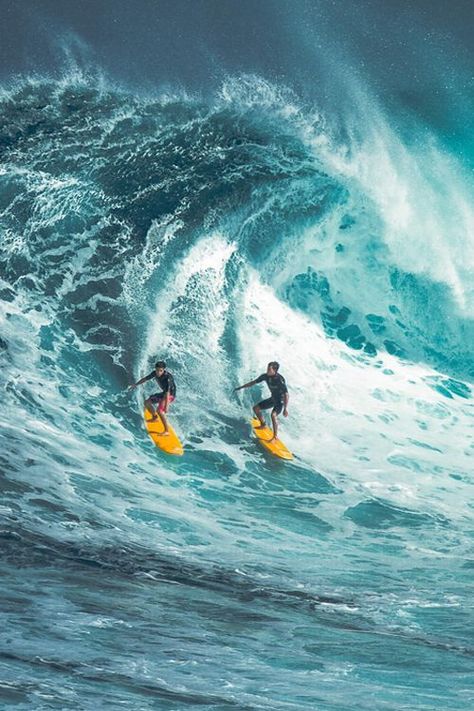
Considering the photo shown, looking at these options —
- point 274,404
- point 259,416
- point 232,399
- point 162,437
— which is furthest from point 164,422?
point 232,399

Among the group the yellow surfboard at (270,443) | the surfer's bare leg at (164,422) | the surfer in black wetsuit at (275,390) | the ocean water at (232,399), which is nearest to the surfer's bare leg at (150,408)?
the surfer's bare leg at (164,422)

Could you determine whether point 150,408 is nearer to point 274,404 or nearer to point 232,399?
point 274,404

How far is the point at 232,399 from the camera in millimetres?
14883

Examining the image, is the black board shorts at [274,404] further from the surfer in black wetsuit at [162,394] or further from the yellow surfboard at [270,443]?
the surfer in black wetsuit at [162,394]

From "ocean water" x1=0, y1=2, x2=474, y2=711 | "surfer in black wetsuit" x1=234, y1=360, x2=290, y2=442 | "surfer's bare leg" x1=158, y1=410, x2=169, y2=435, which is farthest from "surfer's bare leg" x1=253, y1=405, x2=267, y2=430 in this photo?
"surfer's bare leg" x1=158, y1=410, x2=169, y2=435

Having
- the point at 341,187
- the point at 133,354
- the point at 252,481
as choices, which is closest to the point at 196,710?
the point at 252,481

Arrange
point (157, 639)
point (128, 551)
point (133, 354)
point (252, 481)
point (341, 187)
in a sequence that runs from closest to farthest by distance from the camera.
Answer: point (157, 639)
point (128, 551)
point (252, 481)
point (133, 354)
point (341, 187)

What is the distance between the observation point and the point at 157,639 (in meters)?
7.52

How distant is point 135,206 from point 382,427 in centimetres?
607

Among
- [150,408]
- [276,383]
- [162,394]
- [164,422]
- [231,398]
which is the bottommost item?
[164,422]

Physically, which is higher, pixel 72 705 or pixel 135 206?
pixel 135 206

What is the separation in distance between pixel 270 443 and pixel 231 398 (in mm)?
1348

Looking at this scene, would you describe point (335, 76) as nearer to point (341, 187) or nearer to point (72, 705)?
point (341, 187)

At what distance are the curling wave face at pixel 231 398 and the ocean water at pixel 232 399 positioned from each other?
0.14ft
